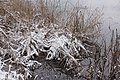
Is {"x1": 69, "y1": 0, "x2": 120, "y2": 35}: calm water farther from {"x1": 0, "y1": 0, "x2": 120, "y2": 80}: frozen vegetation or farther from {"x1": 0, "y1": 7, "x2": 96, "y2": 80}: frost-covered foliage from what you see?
{"x1": 0, "y1": 7, "x2": 96, "y2": 80}: frost-covered foliage

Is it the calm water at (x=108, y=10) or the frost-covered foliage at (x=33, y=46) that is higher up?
the calm water at (x=108, y=10)

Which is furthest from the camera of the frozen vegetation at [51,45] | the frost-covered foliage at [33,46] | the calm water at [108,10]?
the calm water at [108,10]

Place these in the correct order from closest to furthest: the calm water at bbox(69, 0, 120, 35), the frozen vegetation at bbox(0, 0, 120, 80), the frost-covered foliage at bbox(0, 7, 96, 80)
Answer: the frozen vegetation at bbox(0, 0, 120, 80)
the frost-covered foliage at bbox(0, 7, 96, 80)
the calm water at bbox(69, 0, 120, 35)

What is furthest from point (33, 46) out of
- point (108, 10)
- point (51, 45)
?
point (108, 10)

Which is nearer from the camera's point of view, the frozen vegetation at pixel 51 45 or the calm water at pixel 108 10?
the frozen vegetation at pixel 51 45

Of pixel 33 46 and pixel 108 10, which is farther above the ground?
pixel 108 10

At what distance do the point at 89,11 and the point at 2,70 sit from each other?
1869 millimetres

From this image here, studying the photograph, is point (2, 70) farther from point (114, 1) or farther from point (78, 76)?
point (114, 1)

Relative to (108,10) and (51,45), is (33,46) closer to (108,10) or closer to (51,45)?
(51,45)

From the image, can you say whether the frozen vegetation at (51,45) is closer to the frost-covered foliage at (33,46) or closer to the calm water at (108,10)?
the frost-covered foliage at (33,46)

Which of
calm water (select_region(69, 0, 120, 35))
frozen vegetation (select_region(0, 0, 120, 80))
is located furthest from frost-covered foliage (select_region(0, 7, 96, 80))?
calm water (select_region(69, 0, 120, 35))

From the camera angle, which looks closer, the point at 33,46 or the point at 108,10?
the point at 33,46

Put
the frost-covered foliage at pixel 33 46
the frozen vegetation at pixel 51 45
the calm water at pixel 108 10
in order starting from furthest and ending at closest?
the calm water at pixel 108 10, the frost-covered foliage at pixel 33 46, the frozen vegetation at pixel 51 45

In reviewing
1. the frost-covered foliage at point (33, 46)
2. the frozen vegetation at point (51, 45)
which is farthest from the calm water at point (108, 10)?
the frost-covered foliage at point (33, 46)
